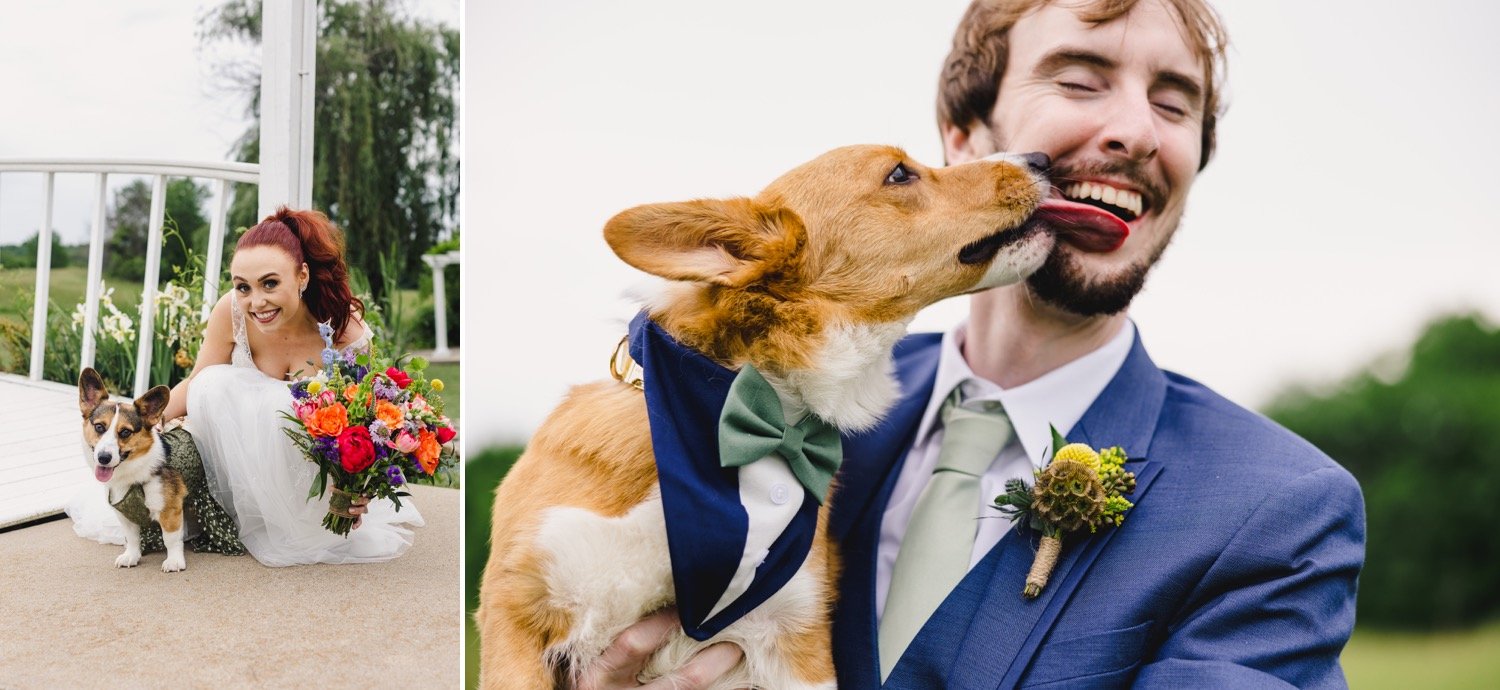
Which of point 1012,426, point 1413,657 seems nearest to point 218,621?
point 1012,426

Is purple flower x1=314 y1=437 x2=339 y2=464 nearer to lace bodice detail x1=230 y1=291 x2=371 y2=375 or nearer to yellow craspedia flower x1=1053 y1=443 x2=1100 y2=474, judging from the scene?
lace bodice detail x1=230 y1=291 x2=371 y2=375

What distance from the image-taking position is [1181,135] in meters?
2.07

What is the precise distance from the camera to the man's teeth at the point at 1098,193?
200 cm

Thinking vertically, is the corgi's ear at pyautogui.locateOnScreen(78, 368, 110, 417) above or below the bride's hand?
above

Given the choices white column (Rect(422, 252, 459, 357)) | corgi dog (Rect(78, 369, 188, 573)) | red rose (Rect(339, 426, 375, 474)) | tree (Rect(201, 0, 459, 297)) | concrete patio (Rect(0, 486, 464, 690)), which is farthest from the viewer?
white column (Rect(422, 252, 459, 357))

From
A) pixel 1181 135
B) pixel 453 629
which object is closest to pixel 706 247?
pixel 1181 135

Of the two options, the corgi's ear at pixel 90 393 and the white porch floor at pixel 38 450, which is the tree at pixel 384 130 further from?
the corgi's ear at pixel 90 393

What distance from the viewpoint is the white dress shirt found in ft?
6.40

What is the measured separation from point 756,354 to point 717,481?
8.9 inches

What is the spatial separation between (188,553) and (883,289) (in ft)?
9.30

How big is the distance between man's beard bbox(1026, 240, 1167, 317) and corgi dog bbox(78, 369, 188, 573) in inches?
106

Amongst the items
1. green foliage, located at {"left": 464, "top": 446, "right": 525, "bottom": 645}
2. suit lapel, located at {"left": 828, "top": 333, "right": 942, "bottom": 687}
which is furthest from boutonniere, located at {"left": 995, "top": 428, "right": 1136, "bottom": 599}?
green foliage, located at {"left": 464, "top": 446, "right": 525, "bottom": 645}

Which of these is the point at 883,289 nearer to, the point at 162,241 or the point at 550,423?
the point at 550,423

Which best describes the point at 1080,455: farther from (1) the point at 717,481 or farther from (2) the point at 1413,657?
(2) the point at 1413,657
